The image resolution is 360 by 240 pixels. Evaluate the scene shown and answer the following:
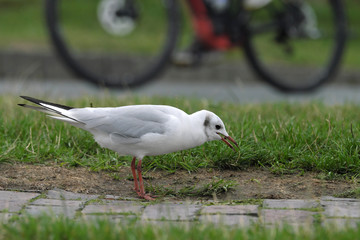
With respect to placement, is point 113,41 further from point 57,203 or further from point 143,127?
point 57,203

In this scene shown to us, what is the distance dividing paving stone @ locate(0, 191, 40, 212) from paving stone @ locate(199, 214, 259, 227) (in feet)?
2.96

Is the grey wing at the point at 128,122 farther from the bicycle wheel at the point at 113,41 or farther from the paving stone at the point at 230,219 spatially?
the bicycle wheel at the point at 113,41

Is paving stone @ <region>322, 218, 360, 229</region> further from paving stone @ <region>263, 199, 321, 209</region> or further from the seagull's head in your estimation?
the seagull's head

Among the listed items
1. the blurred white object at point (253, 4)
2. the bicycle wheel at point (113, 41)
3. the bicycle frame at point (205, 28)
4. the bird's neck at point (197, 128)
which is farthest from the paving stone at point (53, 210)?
the blurred white object at point (253, 4)

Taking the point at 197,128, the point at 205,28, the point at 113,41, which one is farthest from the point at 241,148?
the point at 113,41

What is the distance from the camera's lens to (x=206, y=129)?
3770mm

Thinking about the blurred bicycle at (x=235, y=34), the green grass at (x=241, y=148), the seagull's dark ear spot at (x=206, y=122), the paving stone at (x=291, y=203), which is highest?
the blurred bicycle at (x=235, y=34)

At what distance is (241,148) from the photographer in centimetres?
429

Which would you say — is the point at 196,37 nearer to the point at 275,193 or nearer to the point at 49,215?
the point at 275,193

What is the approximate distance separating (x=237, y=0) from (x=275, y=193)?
3630 millimetres

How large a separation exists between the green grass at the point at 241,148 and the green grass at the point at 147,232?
1.36 m

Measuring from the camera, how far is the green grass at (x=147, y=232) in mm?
2666

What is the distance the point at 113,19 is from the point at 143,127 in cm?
416

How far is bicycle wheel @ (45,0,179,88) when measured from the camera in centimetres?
675
